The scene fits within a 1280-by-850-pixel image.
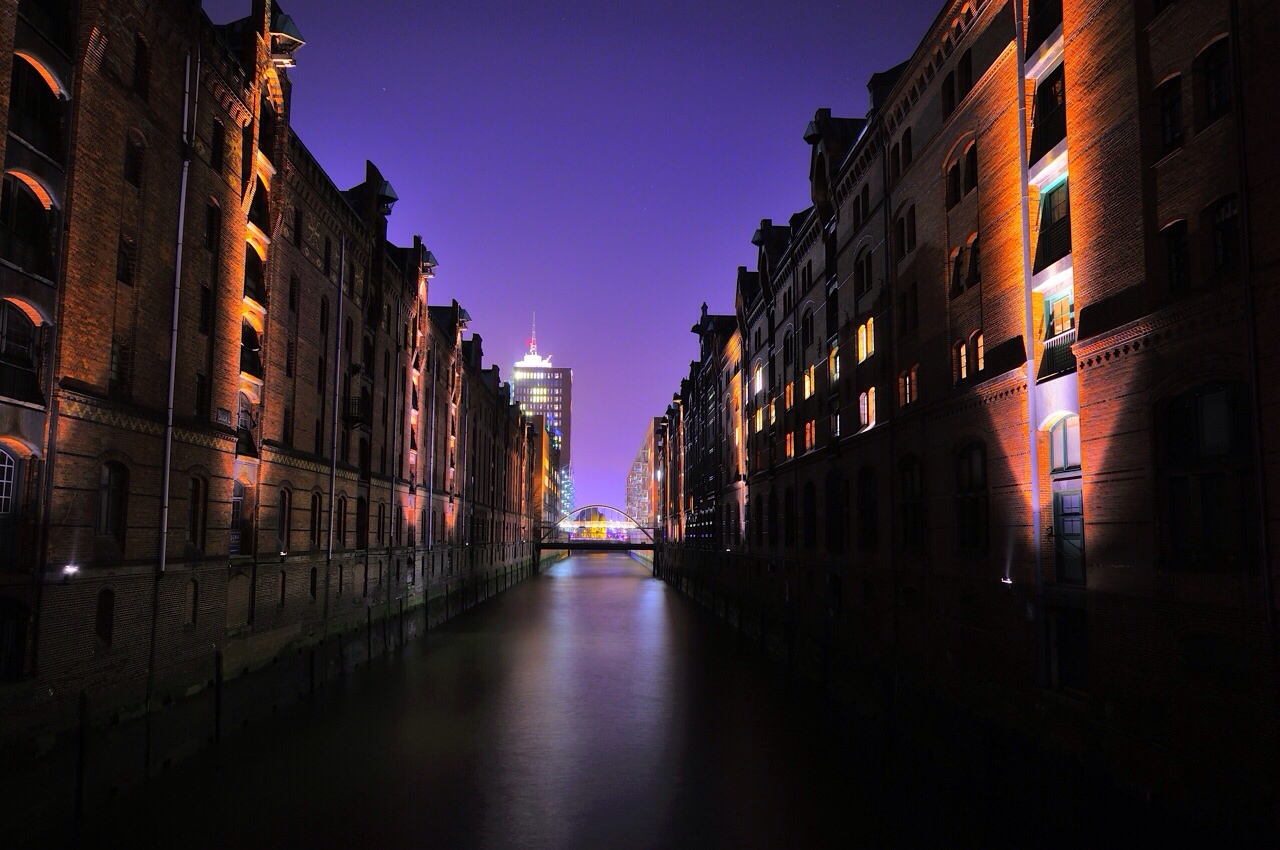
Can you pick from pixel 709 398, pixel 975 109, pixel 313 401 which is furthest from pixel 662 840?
pixel 709 398

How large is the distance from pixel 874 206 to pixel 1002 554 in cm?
1328

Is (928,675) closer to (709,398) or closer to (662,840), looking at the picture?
(662,840)

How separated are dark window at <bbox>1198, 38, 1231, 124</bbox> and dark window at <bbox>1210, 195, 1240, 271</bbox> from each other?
124 centimetres

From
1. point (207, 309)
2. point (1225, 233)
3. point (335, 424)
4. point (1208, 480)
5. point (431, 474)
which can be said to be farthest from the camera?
point (431, 474)

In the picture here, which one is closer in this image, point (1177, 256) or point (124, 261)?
point (1177, 256)

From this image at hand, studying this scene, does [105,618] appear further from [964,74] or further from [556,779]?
[964,74]

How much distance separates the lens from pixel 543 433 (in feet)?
426

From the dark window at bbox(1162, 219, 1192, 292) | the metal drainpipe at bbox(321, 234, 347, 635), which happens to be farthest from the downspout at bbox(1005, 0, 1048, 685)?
the metal drainpipe at bbox(321, 234, 347, 635)

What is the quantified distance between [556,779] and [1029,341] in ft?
40.1

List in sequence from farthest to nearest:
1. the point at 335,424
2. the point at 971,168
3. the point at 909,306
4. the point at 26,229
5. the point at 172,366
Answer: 1. the point at 335,424
2. the point at 909,306
3. the point at 172,366
4. the point at 971,168
5. the point at 26,229

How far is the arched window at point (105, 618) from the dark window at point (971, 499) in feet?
61.0

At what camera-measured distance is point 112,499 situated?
18766 millimetres

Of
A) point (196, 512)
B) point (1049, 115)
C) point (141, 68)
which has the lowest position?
point (196, 512)

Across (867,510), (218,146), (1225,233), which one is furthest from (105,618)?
(1225,233)
